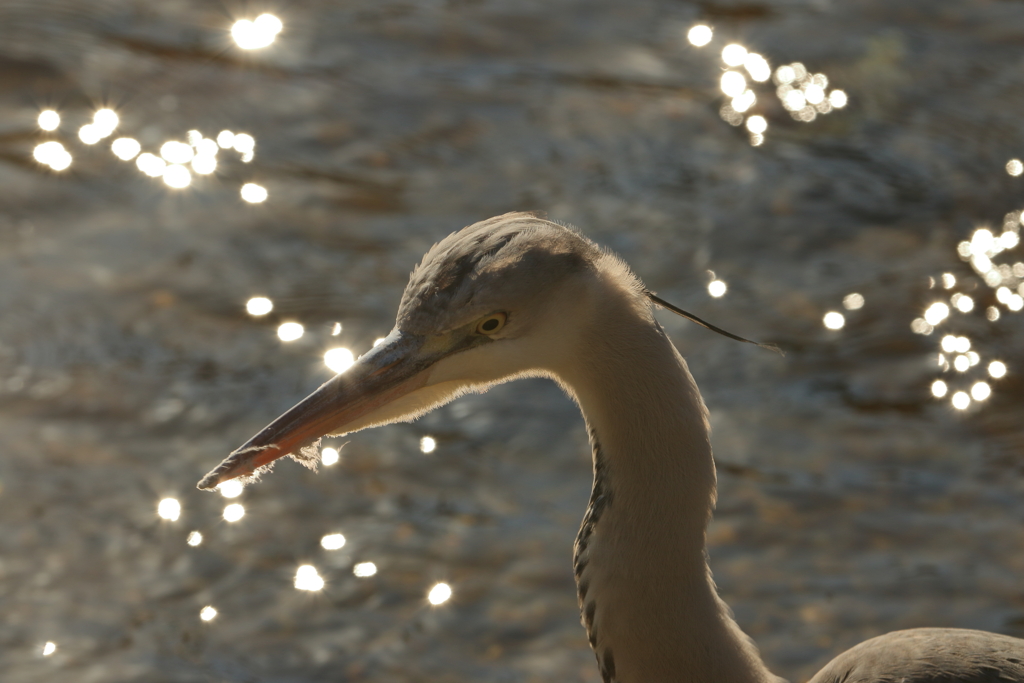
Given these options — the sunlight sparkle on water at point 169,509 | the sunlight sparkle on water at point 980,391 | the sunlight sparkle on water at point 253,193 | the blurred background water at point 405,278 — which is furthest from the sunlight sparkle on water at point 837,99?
the sunlight sparkle on water at point 169,509

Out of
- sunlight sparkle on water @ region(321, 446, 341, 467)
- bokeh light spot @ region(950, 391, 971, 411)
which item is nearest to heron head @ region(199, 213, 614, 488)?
sunlight sparkle on water @ region(321, 446, 341, 467)

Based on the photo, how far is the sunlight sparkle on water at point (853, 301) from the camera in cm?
465

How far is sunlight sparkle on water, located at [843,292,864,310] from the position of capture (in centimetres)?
465

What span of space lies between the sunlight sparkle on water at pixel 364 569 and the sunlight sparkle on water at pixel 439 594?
207 millimetres

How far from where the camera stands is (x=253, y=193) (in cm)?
530

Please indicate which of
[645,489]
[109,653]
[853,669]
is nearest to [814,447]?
[853,669]

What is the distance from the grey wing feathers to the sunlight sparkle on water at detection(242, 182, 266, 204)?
369 centimetres

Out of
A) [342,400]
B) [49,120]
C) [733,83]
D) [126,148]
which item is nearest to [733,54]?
[733,83]

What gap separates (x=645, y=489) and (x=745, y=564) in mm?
1596

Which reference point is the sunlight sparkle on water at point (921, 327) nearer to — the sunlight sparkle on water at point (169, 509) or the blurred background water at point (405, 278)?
the blurred background water at point (405, 278)

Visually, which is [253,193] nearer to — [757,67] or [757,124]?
[757,124]

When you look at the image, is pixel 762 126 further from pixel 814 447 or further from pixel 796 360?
pixel 814 447

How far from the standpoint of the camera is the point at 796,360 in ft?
14.5

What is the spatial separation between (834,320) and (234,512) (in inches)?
96.9
